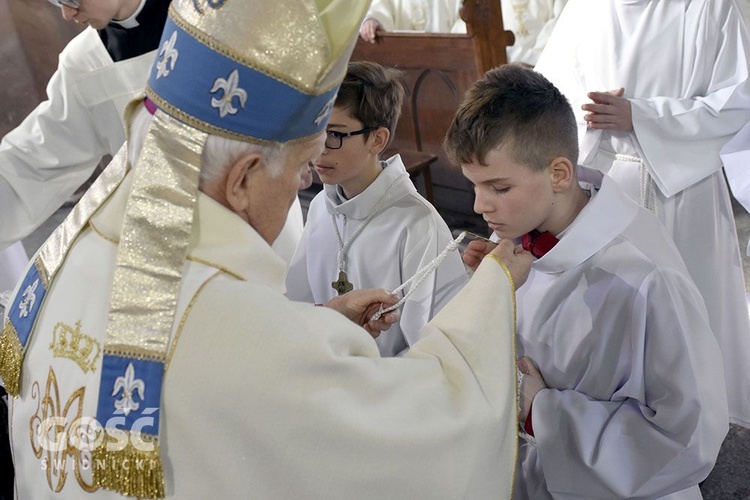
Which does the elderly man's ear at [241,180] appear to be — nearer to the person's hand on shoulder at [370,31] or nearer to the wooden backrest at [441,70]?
the wooden backrest at [441,70]

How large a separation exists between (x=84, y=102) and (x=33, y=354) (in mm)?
2033

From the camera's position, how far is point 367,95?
8.20 feet

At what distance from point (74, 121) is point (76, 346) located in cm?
214

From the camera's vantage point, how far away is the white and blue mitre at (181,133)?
1351 millimetres

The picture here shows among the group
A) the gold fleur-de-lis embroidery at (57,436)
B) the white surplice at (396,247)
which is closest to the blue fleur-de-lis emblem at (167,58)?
the gold fleur-de-lis embroidery at (57,436)

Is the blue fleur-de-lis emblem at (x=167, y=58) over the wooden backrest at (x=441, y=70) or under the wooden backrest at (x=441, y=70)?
over

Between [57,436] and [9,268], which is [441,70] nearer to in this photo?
[9,268]

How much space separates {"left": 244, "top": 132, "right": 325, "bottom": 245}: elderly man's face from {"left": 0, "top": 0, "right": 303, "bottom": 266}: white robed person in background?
170 cm

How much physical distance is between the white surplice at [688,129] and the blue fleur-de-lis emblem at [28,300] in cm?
230

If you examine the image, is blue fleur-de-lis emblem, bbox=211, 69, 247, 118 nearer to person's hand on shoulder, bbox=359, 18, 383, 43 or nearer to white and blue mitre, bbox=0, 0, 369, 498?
white and blue mitre, bbox=0, 0, 369, 498

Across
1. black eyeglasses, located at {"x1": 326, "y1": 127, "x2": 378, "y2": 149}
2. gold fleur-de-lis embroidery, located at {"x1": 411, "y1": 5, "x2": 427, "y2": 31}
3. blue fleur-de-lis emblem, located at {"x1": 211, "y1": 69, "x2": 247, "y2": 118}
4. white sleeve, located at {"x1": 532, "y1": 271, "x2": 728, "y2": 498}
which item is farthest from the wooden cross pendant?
gold fleur-de-lis embroidery, located at {"x1": 411, "y1": 5, "x2": 427, "y2": 31}

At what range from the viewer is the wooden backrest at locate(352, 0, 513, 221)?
4.50m

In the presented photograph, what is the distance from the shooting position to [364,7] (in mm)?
1501

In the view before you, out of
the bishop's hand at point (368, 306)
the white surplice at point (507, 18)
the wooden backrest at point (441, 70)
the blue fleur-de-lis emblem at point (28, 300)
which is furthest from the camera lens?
the white surplice at point (507, 18)
